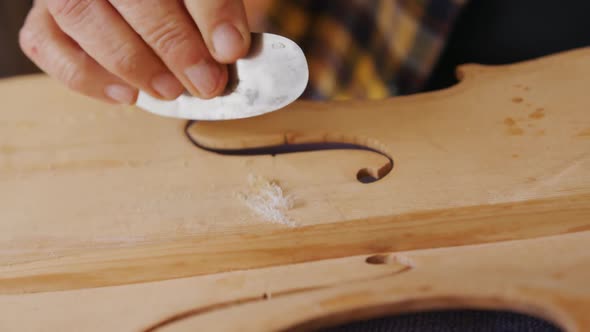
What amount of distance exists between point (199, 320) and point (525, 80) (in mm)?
622

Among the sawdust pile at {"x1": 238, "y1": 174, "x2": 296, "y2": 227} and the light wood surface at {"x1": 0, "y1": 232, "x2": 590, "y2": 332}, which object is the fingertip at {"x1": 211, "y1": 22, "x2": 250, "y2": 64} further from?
the light wood surface at {"x1": 0, "y1": 232, "x2": 590, "y2": 332}

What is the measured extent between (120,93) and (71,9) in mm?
141

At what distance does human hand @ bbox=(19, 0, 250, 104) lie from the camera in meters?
0.75

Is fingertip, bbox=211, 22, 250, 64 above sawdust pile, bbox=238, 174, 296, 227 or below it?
above

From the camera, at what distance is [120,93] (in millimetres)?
855

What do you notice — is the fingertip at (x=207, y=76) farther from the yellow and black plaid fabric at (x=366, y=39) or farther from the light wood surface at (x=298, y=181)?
the yellow and black plaid fabric at (x=366, y=39)

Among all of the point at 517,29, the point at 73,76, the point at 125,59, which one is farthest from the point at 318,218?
the point at 517,29

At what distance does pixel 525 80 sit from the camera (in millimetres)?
865

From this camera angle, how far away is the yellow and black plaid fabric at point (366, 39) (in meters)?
1.14

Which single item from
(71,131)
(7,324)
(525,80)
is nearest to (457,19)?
(525,80)

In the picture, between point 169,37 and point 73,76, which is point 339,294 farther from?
point 73,76

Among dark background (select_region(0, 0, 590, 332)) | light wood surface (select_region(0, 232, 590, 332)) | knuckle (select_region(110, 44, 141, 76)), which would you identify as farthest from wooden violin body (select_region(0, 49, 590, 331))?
dark background (select_region(0, 0, 590, 332))

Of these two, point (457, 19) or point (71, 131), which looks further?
point (457, 19)

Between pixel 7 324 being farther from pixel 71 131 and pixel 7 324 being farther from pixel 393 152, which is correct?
pixel 393 152
